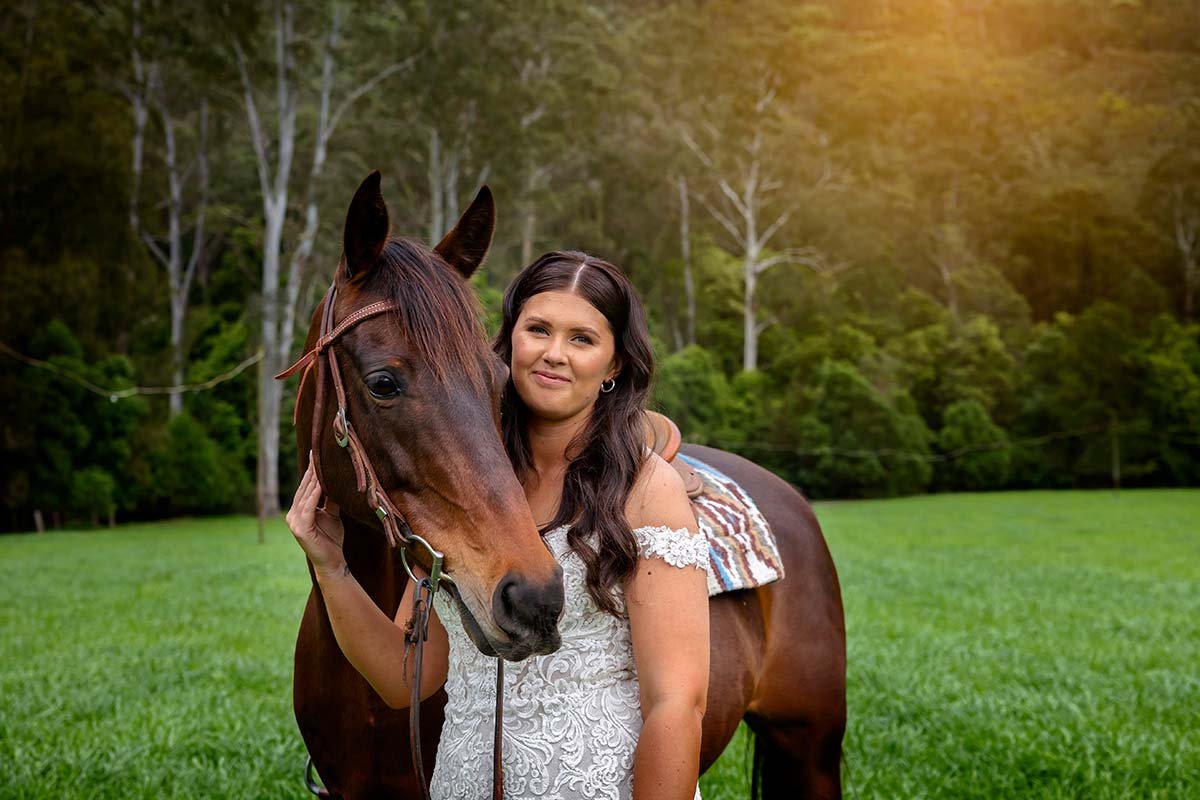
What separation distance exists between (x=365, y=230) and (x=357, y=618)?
76 cm

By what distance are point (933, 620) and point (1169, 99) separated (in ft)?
139

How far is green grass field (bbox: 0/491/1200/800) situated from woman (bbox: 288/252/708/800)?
2.24m

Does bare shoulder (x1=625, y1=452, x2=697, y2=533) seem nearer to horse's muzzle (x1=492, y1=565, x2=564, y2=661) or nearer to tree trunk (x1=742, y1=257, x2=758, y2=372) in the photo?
horse's muzzle (x1=492, y1=565, x2=564, y2=661)

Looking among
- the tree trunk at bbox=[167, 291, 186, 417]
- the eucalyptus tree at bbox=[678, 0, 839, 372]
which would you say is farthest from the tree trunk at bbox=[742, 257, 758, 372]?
the tree trunk at bbox=[167, 291, 186, 417]

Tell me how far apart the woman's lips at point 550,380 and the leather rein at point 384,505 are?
295mm

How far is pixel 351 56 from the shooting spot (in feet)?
82.3

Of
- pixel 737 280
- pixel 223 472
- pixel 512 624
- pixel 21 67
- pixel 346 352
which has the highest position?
pixel 21 67

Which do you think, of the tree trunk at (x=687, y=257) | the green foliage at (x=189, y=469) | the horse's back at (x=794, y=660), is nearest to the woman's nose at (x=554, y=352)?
the horse's back at (x=794, y=660)

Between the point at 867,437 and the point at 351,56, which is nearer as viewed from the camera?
the point at 351,56

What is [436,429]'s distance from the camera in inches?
69.1

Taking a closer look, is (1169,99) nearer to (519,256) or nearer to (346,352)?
(519,256)

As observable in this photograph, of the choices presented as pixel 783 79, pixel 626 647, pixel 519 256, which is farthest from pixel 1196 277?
pixel 626 647

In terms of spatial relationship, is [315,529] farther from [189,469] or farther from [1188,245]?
[1188,245]

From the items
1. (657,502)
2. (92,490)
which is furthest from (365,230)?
(92,490)
